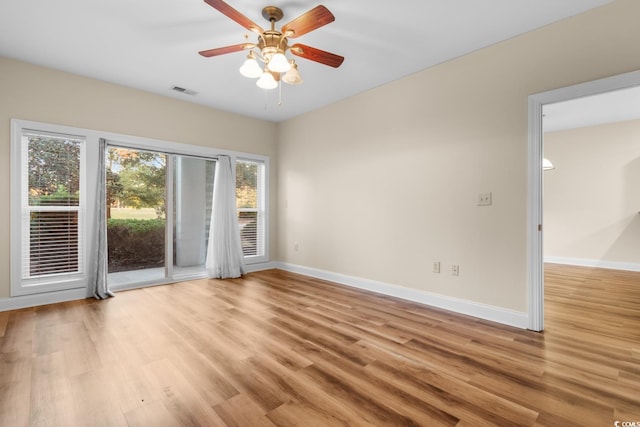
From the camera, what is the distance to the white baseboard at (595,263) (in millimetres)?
5523

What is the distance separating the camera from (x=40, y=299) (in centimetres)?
355

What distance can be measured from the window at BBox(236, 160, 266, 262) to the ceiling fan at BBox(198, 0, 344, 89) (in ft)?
9.86

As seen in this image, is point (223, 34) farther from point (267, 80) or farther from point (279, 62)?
point (279, 62)

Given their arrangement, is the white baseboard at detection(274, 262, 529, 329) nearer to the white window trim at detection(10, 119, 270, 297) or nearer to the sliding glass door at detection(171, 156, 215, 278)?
the sliding glass door at detection(171, 156, 215, 278)

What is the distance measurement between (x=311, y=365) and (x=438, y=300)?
1959 mm

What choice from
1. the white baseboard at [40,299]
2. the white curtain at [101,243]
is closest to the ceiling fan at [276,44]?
the white curtain at [101,243]

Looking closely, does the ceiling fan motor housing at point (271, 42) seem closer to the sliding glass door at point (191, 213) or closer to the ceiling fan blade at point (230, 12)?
the ceiling fan blade at point (230, 12)

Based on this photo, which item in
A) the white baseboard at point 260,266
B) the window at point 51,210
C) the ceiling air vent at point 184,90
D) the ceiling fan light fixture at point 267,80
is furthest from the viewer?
the white baseboard at point 260,266

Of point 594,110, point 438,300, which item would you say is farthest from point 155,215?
point 594,110

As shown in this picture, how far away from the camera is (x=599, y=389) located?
6.09 ft

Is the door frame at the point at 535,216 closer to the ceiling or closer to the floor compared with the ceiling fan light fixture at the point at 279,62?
closer to the floor

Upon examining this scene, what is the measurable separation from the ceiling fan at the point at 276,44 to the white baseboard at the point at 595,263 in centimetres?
663

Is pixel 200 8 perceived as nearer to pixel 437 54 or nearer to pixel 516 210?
pixel 437 54

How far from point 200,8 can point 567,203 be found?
24.5ft
